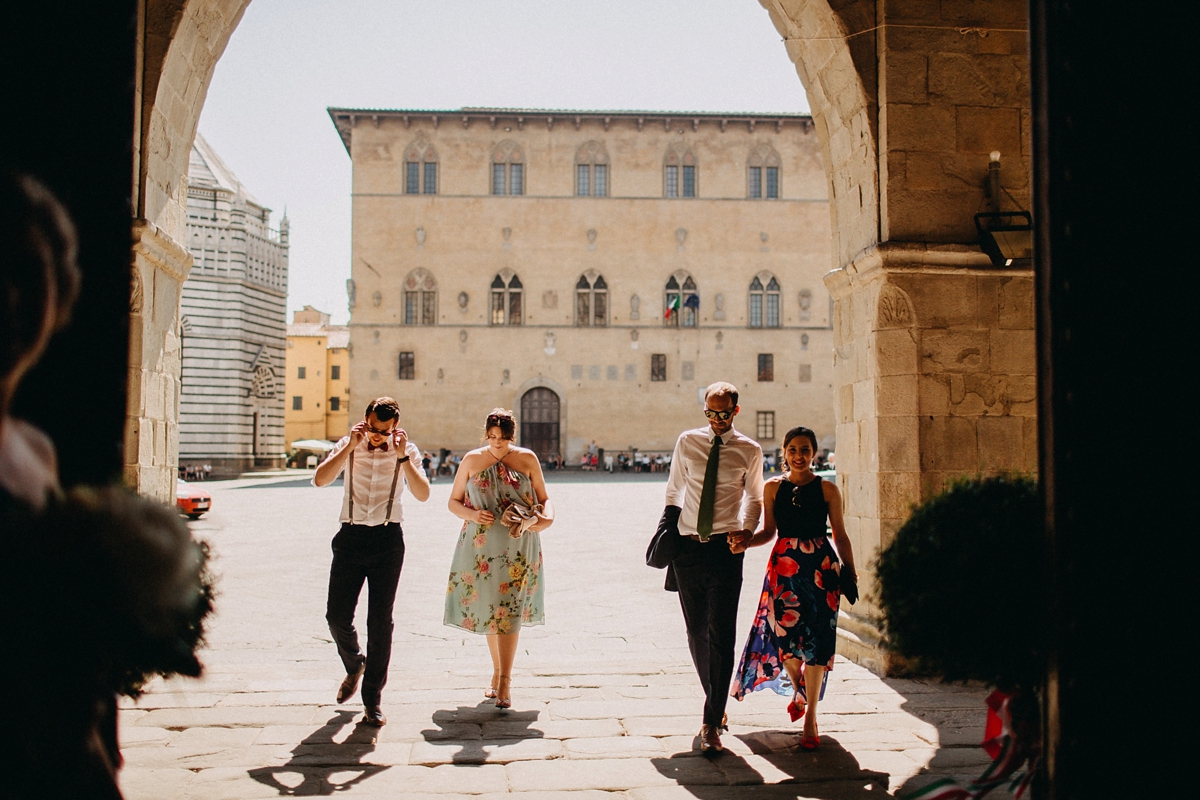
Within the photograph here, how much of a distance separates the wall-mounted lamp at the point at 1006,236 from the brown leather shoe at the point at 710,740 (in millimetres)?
3369

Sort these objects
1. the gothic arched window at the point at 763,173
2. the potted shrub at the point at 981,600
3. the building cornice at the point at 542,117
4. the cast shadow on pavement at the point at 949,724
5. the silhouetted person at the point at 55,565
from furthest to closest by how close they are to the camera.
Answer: the gothic arched window at the point at 763,173 < the building cornice at the point at 542,117 < the cast shadow on pavement at the point at 949,724 < the potted shrub at the point at 981,600 < the silhouetted person at the point at 55,565

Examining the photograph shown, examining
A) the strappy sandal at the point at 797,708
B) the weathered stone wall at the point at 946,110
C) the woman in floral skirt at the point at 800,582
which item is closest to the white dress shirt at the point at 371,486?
the woman in floral skirt at the point at 800,582

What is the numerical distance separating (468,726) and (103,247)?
313 centimetres

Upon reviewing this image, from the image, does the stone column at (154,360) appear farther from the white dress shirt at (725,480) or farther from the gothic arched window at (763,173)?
the gothic arched window at (763,173)

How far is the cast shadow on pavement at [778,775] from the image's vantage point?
11.9 feet

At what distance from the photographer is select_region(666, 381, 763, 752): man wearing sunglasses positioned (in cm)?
419

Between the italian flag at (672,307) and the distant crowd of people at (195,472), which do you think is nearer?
the distant crowd of people at (195,472)

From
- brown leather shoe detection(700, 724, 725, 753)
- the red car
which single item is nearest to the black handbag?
brown leather shoe detection(700, 724, 725, 753)

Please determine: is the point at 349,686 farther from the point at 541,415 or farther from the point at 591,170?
the point at 591,170

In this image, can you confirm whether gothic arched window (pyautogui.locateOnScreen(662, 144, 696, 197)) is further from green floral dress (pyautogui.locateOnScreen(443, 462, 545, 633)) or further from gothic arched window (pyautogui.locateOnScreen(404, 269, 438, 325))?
green floral dress (pyautogui.locateOnScreen(443, 462, 545, 633))

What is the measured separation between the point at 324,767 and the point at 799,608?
2.21 metres

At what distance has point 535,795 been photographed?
3570 mm

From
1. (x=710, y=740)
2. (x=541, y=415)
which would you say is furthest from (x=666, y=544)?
(x=541, y=415)

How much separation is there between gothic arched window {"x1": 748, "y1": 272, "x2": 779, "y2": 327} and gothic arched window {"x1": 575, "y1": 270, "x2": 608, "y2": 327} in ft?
18.8
